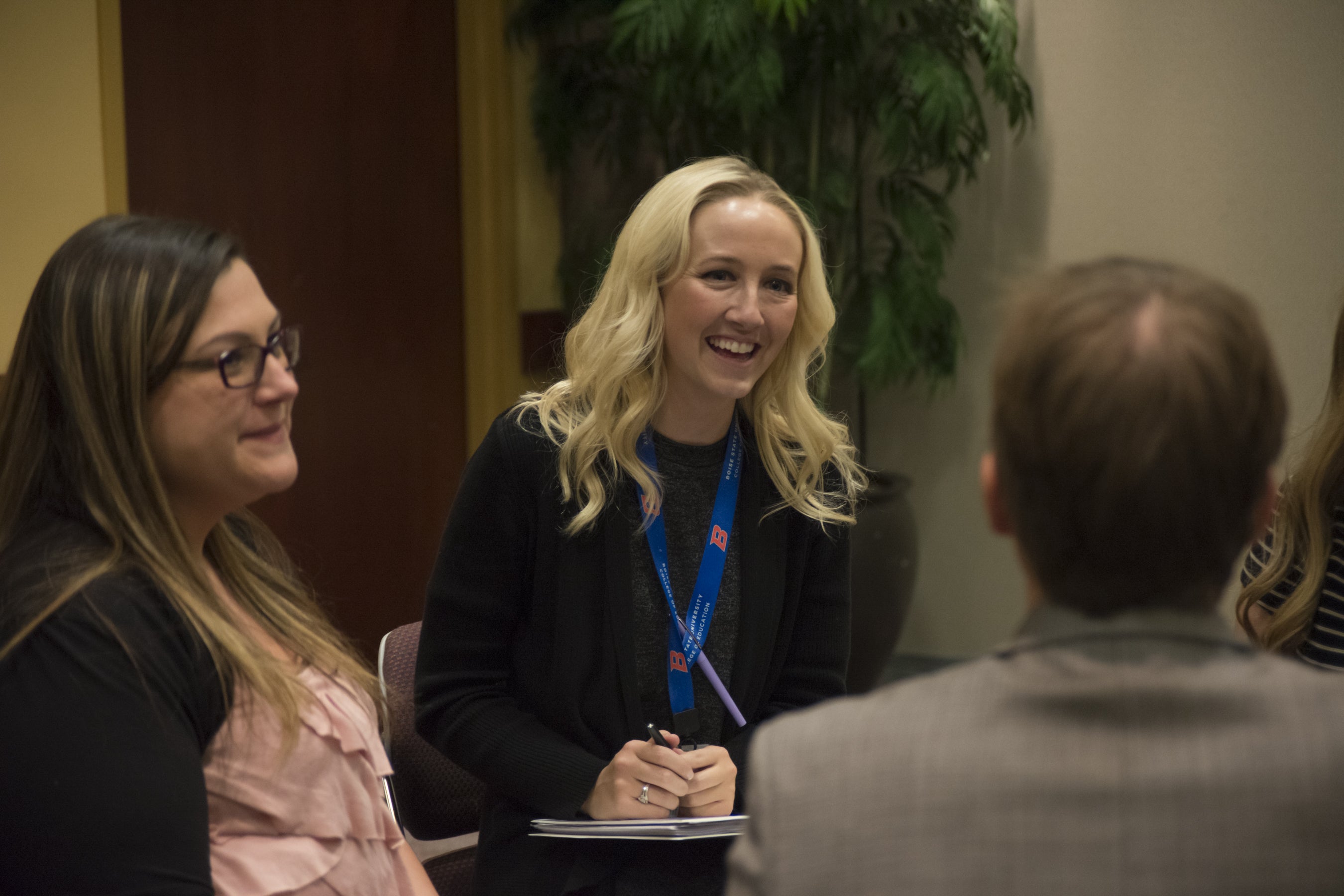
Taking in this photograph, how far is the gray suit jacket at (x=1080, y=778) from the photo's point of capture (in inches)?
28.5

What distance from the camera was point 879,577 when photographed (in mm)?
4070

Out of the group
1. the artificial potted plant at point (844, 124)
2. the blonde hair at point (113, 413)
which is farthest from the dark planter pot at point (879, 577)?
the blonde hair at point (113, 413)

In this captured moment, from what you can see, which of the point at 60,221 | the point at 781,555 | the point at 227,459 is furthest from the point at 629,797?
the point at 60,221

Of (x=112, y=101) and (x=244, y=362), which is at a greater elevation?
(x=112, y=101)

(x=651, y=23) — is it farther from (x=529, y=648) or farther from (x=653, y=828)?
(x=653, y=828)

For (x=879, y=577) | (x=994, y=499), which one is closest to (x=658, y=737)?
(x=994, y=499)

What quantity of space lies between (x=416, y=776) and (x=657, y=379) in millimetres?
737

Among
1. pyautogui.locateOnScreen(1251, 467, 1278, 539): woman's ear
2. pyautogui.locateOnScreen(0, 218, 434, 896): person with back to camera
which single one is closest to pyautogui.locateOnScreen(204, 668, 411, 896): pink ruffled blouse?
pyautogui.locateOnScreen(0, 218, 434, 896): person with back to camera

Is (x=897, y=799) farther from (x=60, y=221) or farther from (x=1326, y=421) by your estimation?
(x=60, y=221)

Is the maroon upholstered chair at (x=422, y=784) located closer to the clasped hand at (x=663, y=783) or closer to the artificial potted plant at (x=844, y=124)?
the clasped hand at (x=663, y=783)

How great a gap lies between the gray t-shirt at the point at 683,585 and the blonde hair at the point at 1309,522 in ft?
2.58

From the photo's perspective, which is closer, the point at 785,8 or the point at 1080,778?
the point at 1080,778

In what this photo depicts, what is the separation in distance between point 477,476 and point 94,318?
0.65 meters

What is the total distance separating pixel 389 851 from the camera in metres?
1.44
